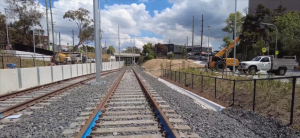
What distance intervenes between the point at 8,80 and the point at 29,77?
1.92 metres

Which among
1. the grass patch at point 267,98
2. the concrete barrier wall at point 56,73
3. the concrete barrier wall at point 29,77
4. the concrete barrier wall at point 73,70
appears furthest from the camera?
the concrete barrier wall at point 73,70

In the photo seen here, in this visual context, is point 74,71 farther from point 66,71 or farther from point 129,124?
point 129,124

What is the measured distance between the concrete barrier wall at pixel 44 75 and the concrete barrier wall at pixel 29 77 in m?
0.46

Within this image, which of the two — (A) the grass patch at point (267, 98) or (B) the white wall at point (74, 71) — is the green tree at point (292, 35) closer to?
(A) the grass patch at point (267, 98)

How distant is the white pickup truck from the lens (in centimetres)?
2169

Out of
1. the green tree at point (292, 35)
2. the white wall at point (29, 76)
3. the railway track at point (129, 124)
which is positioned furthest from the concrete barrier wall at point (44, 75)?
the green tree at point (292, 35)

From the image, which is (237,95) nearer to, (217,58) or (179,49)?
(217,58)

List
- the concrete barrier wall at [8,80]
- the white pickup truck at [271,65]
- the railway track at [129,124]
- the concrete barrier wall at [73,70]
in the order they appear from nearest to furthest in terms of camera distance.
Answer: the railway track at [129,124], the concrete barrier wall at [8,80], the concrete barrier wall at [73,70], the white pickup truck at [271,65]

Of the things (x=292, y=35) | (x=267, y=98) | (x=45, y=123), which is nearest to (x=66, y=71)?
(x=45, y=123)

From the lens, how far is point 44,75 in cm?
1431

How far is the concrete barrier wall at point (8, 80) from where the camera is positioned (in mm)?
10172

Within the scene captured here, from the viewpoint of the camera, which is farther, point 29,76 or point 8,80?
point 29,76

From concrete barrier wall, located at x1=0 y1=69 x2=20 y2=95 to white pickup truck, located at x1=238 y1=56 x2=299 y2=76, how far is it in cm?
2046

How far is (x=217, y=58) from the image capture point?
86.7 ft
